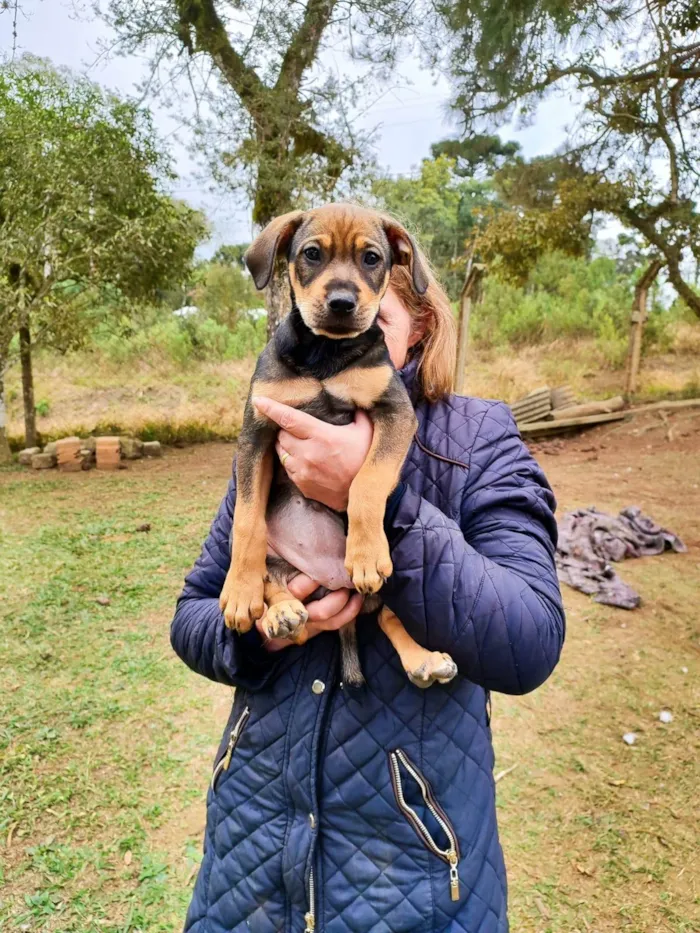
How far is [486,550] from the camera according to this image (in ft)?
4.79

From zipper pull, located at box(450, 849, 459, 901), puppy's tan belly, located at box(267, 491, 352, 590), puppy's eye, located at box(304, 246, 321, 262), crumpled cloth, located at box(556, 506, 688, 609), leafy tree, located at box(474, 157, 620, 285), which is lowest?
crumpled cloth, located at box(556, 506, 688, 609)

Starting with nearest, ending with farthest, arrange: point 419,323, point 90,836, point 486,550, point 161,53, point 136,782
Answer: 1. point 486,550
2. point 419,323
3. point 90,836
4. point 136,782
5. point 161,53

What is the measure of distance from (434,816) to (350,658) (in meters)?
0.35

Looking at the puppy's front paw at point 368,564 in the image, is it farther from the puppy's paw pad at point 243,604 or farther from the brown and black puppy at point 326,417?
the puppy's paw pad at point 243,604

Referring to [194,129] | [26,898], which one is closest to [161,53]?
[194,129]

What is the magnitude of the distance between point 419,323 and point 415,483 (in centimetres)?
52

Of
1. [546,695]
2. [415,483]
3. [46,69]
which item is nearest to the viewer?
[415,483]

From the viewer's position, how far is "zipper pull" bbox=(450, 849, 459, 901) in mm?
1344

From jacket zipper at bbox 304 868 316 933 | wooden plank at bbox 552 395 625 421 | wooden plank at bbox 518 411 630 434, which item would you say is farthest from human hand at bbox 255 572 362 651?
wooden plank at bbox 552 395 625 421

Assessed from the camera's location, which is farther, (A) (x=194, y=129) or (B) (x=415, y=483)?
(A) (x=194, y=129)

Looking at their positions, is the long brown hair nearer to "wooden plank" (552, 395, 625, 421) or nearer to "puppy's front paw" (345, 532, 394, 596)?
"puppy's front paw" (345, 532, 394, 596)

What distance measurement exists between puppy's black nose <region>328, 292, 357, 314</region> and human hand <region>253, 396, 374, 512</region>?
0.26m

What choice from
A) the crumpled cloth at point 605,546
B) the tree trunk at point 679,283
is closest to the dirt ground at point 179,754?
the crumpled cloth at point 605,546

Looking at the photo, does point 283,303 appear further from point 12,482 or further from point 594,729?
point 12,482
